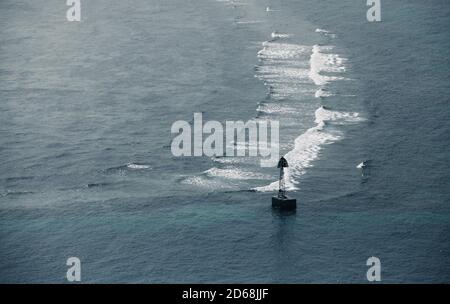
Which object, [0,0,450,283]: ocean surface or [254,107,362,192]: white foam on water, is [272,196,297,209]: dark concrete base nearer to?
[0,0,450,283]: ocean surface

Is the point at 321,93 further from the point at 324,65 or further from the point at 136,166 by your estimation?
the point at 136,166

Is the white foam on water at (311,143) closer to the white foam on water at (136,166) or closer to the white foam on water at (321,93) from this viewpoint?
the white foam on water at (321,93)

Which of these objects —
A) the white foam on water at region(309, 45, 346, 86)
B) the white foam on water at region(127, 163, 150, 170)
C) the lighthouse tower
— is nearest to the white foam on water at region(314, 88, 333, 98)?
the white foam on water at region(309, 45, 346, 86)

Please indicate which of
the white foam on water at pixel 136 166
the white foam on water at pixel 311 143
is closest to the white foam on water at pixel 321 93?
the white foam on water at pixel 311 143

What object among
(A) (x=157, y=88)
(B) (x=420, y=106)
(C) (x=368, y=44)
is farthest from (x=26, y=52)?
(B) (x=420, y=106)

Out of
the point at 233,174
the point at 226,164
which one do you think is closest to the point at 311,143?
the point at 226,164
